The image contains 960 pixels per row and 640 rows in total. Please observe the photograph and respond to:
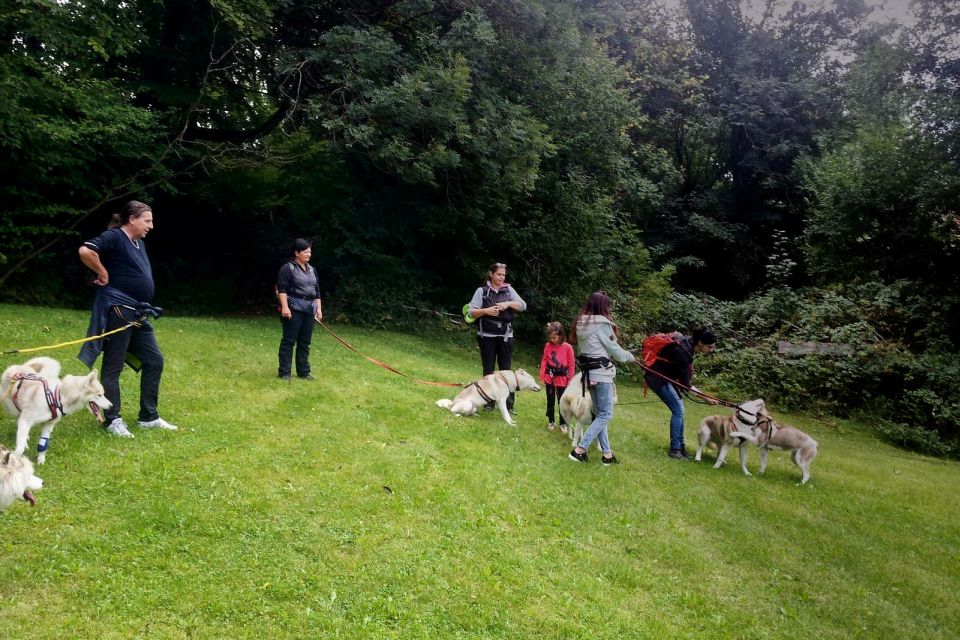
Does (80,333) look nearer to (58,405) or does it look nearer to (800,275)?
(58,405)

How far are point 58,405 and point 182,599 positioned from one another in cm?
269

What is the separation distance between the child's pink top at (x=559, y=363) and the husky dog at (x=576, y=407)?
0.33 metres

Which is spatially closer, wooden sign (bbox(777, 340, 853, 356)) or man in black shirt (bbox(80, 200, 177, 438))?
man in black shirt (bbox(80, 200, 177, 438))

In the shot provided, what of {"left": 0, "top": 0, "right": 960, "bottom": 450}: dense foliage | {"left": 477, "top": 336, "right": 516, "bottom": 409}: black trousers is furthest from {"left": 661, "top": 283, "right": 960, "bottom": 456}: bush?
{"left": 477, "top": 336, "right": 516, "bottom": 409}: black trousers

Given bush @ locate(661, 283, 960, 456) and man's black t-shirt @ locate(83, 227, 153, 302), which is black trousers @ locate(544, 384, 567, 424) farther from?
bush @ locate(661, 283, 960, 456)

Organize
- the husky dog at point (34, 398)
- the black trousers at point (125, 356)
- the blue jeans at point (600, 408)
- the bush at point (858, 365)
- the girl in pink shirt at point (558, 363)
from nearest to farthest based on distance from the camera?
the husky dog at point (34, 398), the black trousers at point (125, 356), the blue jeans at point (600, 408), the girl in pink shirt at point (558, 363), the bush at point (858, 365)

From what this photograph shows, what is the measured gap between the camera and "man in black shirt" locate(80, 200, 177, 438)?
18.4 ft

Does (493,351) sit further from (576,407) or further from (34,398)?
(34,398)

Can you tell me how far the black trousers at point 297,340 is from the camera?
30.1 feet

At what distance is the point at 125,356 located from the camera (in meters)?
5.98

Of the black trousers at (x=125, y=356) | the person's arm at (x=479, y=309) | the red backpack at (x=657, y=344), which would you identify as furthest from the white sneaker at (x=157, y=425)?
the red backpack at (x=657, y=344)

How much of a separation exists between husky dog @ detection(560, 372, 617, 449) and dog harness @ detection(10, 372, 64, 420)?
582 centimetres

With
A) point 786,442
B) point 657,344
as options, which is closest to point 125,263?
point 657,344

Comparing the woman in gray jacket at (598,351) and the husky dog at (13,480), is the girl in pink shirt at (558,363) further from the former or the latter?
the husky dog at (13,480)
